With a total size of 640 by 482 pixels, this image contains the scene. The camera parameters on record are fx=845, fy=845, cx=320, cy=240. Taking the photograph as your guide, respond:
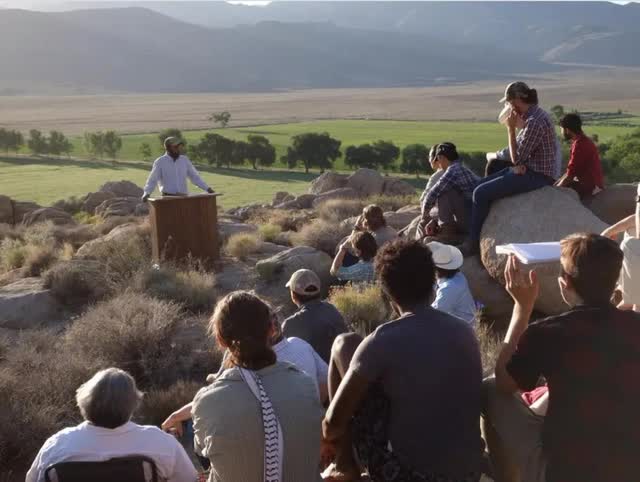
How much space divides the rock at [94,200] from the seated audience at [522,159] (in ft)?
67.2

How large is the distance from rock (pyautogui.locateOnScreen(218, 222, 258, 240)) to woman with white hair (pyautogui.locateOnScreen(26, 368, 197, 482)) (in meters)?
13.4

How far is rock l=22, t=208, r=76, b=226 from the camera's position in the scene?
23.6 meters

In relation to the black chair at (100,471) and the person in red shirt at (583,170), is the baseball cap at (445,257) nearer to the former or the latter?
the black chair at (100,471)

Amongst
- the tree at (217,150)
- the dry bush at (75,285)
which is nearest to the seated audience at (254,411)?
the dry bush at (75,285)

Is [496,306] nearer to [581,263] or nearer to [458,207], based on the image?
[458,207]

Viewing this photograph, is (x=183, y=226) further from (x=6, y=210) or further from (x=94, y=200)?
(x=94, y=200)

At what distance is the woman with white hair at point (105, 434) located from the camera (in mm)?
3725

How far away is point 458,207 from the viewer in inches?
373

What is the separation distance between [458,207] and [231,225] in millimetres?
9804

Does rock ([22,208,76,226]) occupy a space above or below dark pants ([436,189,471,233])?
below

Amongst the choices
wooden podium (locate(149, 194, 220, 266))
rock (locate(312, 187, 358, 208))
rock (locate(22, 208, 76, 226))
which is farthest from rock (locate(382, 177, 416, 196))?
wooden podium (locate(149, 194, 220, 266))

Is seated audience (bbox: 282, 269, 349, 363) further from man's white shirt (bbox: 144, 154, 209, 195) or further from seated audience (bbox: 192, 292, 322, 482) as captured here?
man's white shirt (bbox: 144, 154, 209, 195)

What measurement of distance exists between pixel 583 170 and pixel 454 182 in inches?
58.6

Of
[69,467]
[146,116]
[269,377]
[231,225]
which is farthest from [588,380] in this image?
[146,116]
